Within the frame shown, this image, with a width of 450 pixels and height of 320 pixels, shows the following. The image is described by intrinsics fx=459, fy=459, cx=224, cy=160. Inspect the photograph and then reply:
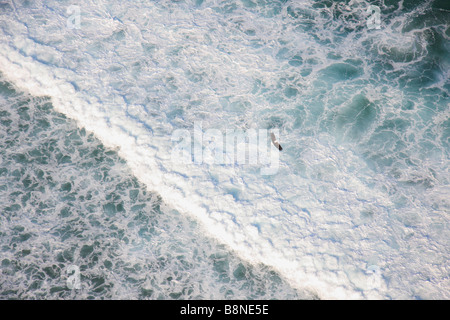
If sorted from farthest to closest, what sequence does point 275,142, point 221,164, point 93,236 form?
1. point 275,142
2. point 221,164
3. point 93,236

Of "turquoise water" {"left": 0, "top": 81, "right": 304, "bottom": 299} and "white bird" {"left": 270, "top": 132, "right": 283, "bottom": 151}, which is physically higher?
"white bird" {"left": 270, "top": 132, "right": 283, "bottom": 151}

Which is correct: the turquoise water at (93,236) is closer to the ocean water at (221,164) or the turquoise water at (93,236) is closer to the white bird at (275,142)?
the ocean water at (221,164)

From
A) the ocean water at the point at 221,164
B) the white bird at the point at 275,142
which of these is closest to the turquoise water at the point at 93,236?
A: the ocean water at the point at 221,164

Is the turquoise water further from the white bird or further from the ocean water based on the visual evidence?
the white bird

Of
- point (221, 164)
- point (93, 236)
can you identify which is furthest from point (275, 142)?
point (93, 236)

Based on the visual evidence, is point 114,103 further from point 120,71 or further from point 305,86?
point 305,86

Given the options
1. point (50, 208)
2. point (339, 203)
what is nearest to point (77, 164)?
point (50, 208)

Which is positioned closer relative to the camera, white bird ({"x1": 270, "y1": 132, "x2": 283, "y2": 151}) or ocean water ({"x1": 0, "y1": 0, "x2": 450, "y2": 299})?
ocean water ({"x1": 0, "y1": 0, "x2": 450, "y2": 299})

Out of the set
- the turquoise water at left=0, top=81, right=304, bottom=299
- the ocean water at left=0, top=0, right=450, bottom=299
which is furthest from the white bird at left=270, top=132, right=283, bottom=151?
the turquoise water at left=0, top=81, right=304, bottom=299

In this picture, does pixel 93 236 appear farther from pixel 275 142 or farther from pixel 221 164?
pixel 275 142
